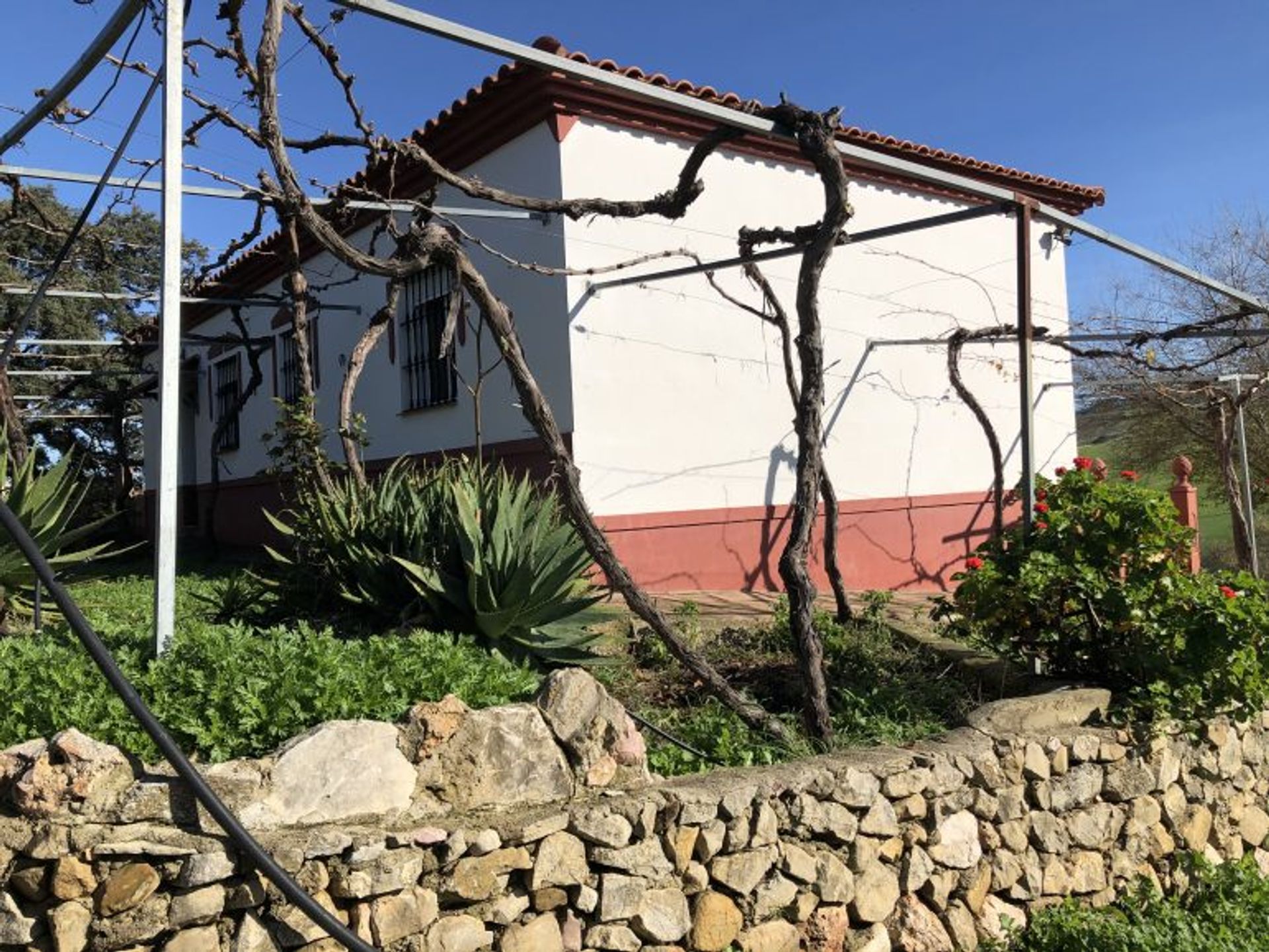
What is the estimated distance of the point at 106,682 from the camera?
10.9 ft

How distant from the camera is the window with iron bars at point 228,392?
15.1m

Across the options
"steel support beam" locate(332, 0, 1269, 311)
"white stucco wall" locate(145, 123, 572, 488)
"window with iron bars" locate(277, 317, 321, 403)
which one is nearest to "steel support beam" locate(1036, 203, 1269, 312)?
"steel support beam" locate(332, 0, 1269, 311)

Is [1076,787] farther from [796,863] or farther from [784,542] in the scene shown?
[784,542]

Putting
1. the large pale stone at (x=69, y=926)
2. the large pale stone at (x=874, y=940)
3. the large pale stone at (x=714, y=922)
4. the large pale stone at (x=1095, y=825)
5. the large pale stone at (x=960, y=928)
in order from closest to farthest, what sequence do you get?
the large pale stone at (x=69, y=926), the large pale stone at (x=714, y=922), the large pale stone at (x=874, y=940), the large pale stone at (x=960, y=928), the large pale stone at (x=1095, y=825)

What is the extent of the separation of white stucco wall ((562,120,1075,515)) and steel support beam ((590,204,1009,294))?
0.62 feet

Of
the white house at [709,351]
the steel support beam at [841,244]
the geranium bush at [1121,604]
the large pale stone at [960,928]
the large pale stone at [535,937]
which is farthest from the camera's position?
the white house at [709,351]

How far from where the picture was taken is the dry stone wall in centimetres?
279

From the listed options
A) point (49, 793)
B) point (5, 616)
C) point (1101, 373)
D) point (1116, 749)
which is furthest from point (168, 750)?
point (1101, 373)

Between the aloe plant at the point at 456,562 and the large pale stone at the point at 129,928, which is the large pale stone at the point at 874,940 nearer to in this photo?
the aloe plant at the point at 456,562

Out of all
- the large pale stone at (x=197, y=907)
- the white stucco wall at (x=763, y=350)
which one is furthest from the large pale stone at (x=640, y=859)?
the white stucco wall at (x=763, y=350)

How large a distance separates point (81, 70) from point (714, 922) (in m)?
4.25

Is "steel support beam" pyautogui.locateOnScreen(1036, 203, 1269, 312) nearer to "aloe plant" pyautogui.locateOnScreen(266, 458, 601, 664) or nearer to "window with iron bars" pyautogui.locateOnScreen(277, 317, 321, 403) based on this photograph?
"aloe plant" pyautogui.locateOnScreen(266, 458, 601, 664)

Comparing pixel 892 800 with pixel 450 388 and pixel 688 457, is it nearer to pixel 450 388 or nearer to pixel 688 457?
pixel 688 457

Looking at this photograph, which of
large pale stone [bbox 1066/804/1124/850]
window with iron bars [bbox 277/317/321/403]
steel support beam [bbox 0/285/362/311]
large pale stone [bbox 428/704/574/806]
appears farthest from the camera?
window with iron bars [bbox 277/317/321/403]
